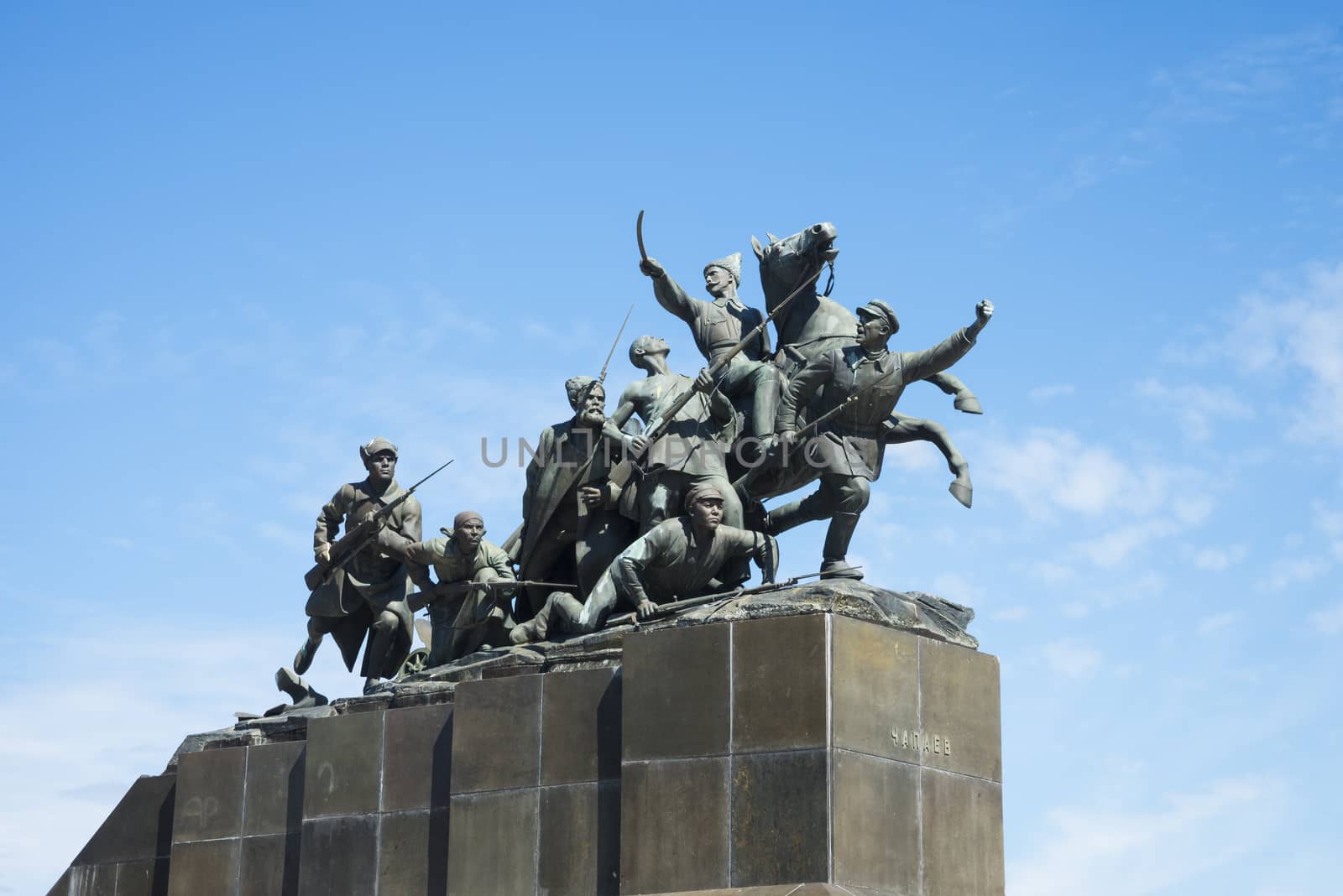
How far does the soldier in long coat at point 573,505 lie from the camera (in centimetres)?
2069

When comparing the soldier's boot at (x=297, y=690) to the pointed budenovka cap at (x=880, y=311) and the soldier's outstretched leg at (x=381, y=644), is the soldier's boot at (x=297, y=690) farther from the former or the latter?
the pointed budenovka cap at (x=880, y=311)

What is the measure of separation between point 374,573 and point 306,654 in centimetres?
Result: 120

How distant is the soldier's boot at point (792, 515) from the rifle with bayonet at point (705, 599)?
1411mm

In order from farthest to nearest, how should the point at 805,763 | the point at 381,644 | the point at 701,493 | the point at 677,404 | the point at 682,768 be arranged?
the point at 381,644 → the point at 677,404 → the point at 701,493 → the point at 682,768 → the point at 805,763

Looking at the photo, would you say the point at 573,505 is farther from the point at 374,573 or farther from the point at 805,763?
the point at 805,763

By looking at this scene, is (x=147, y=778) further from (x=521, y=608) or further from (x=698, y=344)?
(x=698, y=344)

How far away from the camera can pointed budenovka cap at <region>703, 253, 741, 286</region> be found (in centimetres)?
2262

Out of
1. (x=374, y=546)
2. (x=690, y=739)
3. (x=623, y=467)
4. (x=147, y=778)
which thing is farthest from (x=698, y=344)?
(x=147, y=778)

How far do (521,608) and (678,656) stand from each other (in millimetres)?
3571

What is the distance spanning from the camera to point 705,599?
62.0ft

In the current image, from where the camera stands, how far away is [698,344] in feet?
71.9

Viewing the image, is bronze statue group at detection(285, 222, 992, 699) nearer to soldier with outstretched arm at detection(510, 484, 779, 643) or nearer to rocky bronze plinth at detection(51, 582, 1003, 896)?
soldier with outstretched arm at detection(510, 484, 779, 643)

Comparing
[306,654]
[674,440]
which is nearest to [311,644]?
[306,654]

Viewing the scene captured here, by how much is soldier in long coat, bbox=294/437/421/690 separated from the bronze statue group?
0.03 meters
